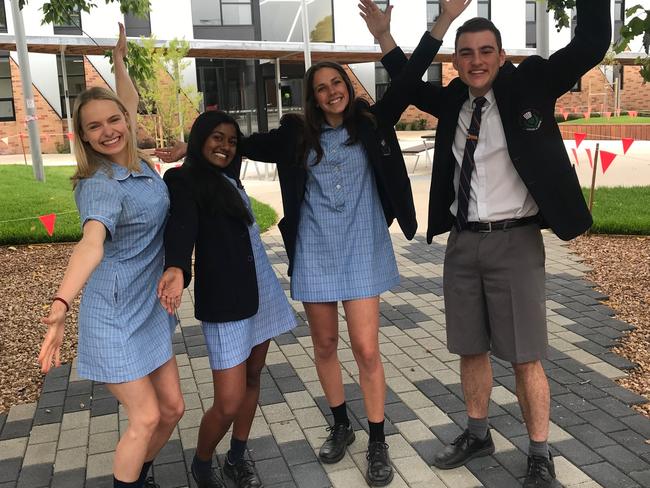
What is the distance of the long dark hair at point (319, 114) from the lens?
300 cm

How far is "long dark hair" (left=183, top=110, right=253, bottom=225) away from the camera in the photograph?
2727 mm

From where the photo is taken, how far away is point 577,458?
326 centimetres

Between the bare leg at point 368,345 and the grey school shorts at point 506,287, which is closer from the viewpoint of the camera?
the grey school shorts at point 506,287

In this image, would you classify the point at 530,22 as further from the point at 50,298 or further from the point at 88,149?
the point at 88,149

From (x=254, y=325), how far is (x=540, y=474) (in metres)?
1.42

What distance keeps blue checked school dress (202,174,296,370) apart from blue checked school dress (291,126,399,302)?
0.14m

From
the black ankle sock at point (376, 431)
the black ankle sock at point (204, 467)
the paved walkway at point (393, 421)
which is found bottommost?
the paved walkway at point (393, 421)

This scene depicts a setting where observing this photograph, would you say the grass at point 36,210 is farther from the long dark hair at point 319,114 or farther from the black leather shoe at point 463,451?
the black leather shoe at point 463,451

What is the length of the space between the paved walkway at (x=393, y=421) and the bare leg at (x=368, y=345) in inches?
14.9

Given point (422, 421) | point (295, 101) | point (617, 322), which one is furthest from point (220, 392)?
point (295, 101)

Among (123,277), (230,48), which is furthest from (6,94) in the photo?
(123,277)

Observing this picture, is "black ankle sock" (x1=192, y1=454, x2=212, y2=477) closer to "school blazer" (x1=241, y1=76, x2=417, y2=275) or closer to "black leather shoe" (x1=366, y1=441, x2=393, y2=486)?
"black leather shoe" (x1=366, y1=441, x2=393, y2=486)

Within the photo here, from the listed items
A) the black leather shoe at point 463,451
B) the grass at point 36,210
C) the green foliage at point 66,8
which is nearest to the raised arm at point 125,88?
the black leather shoe at point 463,451

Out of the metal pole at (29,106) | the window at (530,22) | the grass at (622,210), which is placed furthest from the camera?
the window at (530,22)
